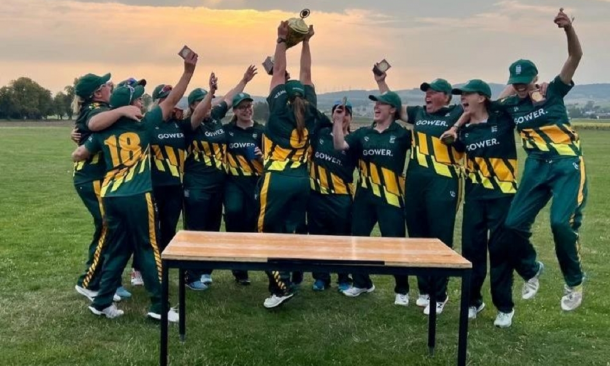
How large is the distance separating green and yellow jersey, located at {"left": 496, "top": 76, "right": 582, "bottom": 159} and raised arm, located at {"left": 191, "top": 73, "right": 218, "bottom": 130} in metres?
3.49

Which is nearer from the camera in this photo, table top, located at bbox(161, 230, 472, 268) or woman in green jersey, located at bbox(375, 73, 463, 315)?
table top, located at bbox(161, 230, 472, 268)

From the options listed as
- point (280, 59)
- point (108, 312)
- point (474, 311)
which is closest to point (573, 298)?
point (474, 311)

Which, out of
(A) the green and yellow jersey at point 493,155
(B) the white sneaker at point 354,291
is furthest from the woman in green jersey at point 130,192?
(A) the green and yellow jersey at point 493,155

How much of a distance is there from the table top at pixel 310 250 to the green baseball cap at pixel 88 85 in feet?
6.71

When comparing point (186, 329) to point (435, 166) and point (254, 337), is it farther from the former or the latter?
point (435, 166)

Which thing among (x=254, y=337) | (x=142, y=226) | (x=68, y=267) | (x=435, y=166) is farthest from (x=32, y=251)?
(x=435, y=166)

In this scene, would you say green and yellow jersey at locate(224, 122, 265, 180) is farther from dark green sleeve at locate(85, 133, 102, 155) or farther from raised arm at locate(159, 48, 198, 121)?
dark green sleeve at locate(85, 133, 102, 155)

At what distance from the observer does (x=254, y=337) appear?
21.9 ft

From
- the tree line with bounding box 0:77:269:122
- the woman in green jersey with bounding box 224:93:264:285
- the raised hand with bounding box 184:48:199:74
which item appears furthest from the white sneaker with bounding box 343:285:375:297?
the tree line with bounding box 0:77:269:122

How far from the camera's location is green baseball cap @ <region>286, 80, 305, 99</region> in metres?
7.46

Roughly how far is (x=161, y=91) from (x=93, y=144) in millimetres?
1659

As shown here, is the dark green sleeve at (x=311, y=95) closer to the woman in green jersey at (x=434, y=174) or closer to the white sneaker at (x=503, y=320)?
the woman in green jersey at (x=434, y=174)

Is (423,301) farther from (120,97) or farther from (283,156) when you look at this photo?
(120,97)

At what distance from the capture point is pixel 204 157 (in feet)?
27.3
